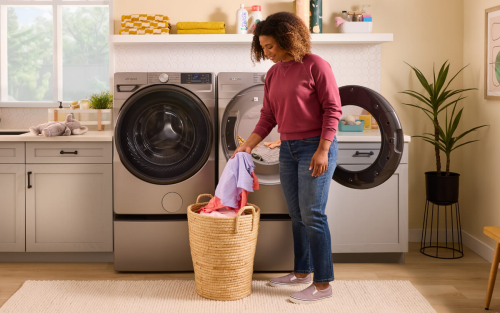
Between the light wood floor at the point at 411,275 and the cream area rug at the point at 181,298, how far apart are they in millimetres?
92

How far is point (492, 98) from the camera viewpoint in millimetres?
3035

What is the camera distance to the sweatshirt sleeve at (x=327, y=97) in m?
2.13

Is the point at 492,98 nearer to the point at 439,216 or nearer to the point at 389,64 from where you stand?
the point at 389,64

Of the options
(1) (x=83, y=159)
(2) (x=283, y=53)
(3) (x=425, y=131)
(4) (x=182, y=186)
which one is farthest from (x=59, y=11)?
(3) (x=425, y=131)

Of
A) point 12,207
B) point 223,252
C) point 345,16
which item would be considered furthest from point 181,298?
point 345,16

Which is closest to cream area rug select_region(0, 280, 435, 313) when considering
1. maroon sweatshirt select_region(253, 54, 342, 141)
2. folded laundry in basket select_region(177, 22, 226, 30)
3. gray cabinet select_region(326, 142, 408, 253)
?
gray cabinet select_region(326, 142, 408, 253)

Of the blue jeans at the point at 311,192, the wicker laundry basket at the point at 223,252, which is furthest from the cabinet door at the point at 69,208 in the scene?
the blue jeans at the point at 311,192

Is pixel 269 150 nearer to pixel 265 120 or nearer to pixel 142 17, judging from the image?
pixel 265 120

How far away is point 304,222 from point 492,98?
1.64 metres

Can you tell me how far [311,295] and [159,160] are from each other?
1.14 m

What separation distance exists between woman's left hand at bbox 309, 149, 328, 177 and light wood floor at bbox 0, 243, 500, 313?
2.82 ft

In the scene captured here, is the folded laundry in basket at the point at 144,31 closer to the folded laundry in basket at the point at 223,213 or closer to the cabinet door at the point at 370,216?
the folded laundry in basket at the point at 223,213

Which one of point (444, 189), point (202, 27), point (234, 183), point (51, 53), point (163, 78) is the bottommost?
point (444, 189)

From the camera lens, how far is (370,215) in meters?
2.91
